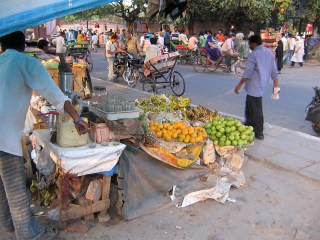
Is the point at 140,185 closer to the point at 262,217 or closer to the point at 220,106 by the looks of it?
the point at 262,217

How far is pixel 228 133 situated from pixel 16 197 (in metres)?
2.65

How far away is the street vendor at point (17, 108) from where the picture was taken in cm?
250

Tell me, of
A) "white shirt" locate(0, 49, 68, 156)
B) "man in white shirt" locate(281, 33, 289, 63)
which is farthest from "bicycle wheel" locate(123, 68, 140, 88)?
"man in white shirt" locate(281, 33, 289, 63)

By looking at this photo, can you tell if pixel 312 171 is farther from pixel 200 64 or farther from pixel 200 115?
pixel 200 64

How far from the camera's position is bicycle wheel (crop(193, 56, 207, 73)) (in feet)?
45.9

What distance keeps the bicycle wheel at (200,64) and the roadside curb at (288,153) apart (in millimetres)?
8398

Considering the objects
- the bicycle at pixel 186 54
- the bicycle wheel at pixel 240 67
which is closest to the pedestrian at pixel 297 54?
the bicycle wheel at pixel 240 67

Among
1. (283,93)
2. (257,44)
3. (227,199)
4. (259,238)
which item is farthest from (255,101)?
(283,93)

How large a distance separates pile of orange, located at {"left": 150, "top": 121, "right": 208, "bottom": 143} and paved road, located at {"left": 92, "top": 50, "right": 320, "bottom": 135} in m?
3.10

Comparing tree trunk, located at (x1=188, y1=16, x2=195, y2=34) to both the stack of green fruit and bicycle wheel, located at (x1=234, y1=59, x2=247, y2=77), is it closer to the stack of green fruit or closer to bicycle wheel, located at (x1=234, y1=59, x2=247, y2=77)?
bicycle wheel, located at (x1=234, y1=59, x2=247, y2=77)

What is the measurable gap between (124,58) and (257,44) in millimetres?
6332

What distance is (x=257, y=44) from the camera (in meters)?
5.35

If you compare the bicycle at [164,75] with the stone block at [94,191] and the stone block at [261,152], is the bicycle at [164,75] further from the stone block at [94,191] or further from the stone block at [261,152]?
the stone block at [94,191]

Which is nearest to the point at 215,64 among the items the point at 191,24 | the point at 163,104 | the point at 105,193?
the point at 163,104
